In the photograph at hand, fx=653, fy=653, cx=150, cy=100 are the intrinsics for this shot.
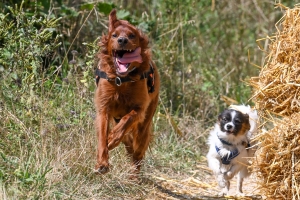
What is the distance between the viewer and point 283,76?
552cm

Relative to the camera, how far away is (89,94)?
278 inches

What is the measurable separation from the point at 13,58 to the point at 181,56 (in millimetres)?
3475

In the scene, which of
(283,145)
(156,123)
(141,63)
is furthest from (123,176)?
(156,123)

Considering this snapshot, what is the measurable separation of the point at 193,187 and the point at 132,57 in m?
1.91

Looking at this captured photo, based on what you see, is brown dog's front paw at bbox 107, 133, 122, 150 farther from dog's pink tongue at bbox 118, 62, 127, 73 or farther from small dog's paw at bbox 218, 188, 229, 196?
Result: small dog's paw at bbox 218, 188, 229, 196

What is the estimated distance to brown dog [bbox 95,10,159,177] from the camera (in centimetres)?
583

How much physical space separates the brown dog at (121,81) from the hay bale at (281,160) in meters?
1.20

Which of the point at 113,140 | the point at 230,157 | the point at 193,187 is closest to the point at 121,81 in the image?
the point at 113,140

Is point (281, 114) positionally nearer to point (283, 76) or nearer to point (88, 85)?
point (283, 76)

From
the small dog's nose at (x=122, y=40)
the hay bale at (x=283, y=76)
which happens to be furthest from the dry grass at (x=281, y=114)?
the small dog's nose at (x=122, y=40)

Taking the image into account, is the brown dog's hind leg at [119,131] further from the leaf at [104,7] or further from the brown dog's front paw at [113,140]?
the leaf at [104,7]

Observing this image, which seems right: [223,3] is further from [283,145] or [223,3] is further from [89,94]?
[283,145]

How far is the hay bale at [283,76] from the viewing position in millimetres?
5461

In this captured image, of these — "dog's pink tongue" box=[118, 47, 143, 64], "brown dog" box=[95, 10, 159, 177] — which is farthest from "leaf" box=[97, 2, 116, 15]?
"dog's pink tongue" box=[118, 47, 143, 64]
